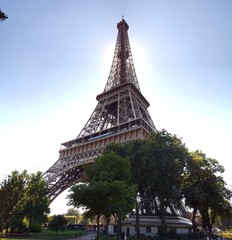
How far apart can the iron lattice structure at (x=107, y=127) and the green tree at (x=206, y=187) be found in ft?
31.7

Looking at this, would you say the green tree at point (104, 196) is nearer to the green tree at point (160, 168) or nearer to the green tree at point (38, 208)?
the green tree at point (160, 168)

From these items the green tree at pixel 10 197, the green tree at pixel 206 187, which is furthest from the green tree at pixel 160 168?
the green tree at pixel 10 197

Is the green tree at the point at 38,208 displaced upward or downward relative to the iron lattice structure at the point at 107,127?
downward

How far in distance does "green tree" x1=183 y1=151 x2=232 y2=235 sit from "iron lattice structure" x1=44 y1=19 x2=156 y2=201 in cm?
966

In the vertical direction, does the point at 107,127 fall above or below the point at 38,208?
above

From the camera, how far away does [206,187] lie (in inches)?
1153

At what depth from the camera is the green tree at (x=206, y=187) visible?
89.0 ft

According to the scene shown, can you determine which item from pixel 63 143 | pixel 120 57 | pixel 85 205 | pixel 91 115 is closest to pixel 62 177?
pixel 63 143

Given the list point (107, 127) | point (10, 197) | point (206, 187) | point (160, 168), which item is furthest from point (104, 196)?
point (107, 127)

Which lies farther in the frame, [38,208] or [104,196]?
[38,208]

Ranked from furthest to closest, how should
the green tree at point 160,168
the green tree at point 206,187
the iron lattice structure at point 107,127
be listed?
the iron lattice structure at point 107,127 < the green tree at point 206,187 < the green tree at point 160,168

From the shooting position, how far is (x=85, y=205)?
19.1 meters

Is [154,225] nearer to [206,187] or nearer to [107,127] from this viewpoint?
[206,187]

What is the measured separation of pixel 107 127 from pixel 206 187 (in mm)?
25147
